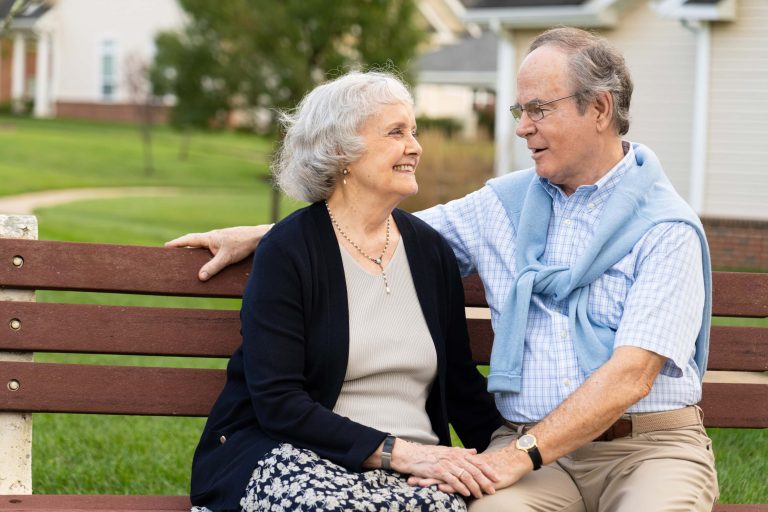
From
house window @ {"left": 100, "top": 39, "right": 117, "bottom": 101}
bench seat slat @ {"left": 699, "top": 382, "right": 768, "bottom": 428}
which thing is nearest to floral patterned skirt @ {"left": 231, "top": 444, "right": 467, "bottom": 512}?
bench seat slat @ {"left": 699, "top": 382, "right": 768, "bottom": 428}

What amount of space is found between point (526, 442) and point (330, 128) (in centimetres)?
114

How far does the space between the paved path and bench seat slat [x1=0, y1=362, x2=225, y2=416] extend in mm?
16727

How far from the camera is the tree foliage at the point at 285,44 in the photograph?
19.9 metres

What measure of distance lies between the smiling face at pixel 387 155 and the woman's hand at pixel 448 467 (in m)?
0.80

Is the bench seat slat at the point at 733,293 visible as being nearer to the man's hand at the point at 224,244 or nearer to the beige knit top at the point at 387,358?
the beige knit top at the point at 387,358

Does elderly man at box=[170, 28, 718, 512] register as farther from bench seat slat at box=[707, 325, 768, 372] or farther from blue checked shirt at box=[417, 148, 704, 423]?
bench seat slat at box=[707, 325, 768, 372]

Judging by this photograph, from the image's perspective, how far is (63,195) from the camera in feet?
85.8

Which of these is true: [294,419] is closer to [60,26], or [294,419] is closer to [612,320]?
[612,320]

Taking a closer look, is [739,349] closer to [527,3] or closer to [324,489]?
[324,489]

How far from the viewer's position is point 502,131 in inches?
790

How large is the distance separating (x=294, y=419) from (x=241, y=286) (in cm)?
75

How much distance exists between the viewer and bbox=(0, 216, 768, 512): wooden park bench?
3.88 meters

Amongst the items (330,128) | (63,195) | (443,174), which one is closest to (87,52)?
(63,195)

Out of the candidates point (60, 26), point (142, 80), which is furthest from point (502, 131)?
point (60, 26)
